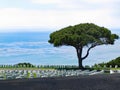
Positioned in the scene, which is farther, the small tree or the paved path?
the small tree

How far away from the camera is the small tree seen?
53906 millimetres

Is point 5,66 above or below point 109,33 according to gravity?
below

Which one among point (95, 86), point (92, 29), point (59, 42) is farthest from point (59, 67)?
point (95, 86)

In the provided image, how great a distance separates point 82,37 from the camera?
53.9 m

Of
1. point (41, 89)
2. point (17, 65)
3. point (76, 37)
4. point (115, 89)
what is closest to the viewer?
point (41, 89)

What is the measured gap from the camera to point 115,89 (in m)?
4.09

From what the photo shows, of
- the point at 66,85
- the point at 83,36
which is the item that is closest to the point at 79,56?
the point at 83,36

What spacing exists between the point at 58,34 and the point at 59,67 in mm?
5207

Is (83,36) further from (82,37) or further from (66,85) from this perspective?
(66,85)

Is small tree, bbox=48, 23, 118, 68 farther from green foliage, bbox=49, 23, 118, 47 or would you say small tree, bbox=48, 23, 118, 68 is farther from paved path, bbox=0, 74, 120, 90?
paved path, bbox=0, 74, 120, 90

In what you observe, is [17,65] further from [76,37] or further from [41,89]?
[41,89]

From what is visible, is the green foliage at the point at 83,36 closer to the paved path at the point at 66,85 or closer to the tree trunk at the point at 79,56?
the tree trunk at the point at 79,56

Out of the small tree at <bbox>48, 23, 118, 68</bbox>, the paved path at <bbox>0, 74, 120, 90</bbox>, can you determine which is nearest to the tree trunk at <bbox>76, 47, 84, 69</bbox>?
the small tree at <bbox>48, 23, 118, 68</bbox>

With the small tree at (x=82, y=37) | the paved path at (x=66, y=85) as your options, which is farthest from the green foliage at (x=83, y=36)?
the paved path at (x=66, y=85)
